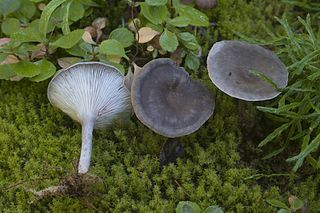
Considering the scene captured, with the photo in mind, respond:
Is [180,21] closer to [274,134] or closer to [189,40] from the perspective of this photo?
[189,40]

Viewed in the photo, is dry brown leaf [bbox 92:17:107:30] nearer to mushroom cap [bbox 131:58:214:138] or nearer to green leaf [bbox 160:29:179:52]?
green leaf [bbox 160:29:179:52]

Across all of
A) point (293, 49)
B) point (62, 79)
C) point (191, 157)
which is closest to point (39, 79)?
point (62, 79)

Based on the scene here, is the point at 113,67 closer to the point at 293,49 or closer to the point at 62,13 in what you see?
the point at 62,13

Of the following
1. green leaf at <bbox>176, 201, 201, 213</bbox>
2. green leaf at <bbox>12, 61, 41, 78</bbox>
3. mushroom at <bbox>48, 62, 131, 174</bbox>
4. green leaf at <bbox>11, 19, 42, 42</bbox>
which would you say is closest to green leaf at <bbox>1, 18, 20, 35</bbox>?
green leaf at <bbox>11, 19, 42, 42</bbox>

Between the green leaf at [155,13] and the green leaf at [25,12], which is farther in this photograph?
the green leaf at [25,12]

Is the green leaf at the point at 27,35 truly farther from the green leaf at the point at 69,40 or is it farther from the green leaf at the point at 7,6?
the green leaf at the point at 7,6

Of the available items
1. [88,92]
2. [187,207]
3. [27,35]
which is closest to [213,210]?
[187,207]

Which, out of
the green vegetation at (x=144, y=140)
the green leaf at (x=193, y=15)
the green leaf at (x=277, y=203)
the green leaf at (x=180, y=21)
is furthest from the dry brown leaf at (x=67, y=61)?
the green leaf at (x=277, y=203)
